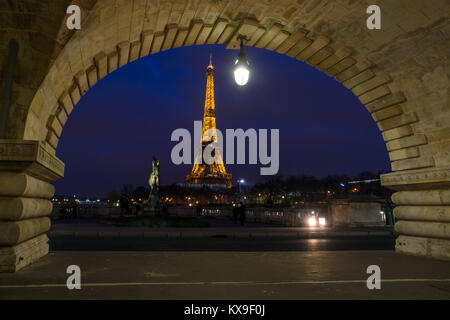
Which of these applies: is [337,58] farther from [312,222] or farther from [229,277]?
[312,222]

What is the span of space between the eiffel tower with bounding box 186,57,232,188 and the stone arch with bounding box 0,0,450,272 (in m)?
76.6

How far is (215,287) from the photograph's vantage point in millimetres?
4137

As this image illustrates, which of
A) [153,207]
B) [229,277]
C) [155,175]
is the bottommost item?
[229,277]

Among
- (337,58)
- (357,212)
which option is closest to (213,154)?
(357,212)

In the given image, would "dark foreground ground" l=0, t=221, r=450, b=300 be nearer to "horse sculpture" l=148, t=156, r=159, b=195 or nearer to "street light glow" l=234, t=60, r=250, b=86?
"street light glow" l=234, t=60, r=250, b=86

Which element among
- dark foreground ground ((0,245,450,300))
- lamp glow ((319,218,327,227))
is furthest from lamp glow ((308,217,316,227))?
dark foreground ground ((0,245,450,300))

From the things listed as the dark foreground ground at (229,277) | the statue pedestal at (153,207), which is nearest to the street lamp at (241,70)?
the dark foreground ground at (229,277)

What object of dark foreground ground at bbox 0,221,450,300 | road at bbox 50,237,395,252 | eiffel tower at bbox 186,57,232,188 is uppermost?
eiffel tower at bbox 186,57,232,188

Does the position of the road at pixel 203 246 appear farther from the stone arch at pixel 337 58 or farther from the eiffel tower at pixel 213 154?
the eiffel tower at pixel 213 154

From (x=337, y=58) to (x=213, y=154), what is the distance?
83.0 meters

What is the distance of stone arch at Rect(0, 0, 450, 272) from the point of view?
17.5 feet

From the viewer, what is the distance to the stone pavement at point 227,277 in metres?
3.80

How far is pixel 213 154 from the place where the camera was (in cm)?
8994
